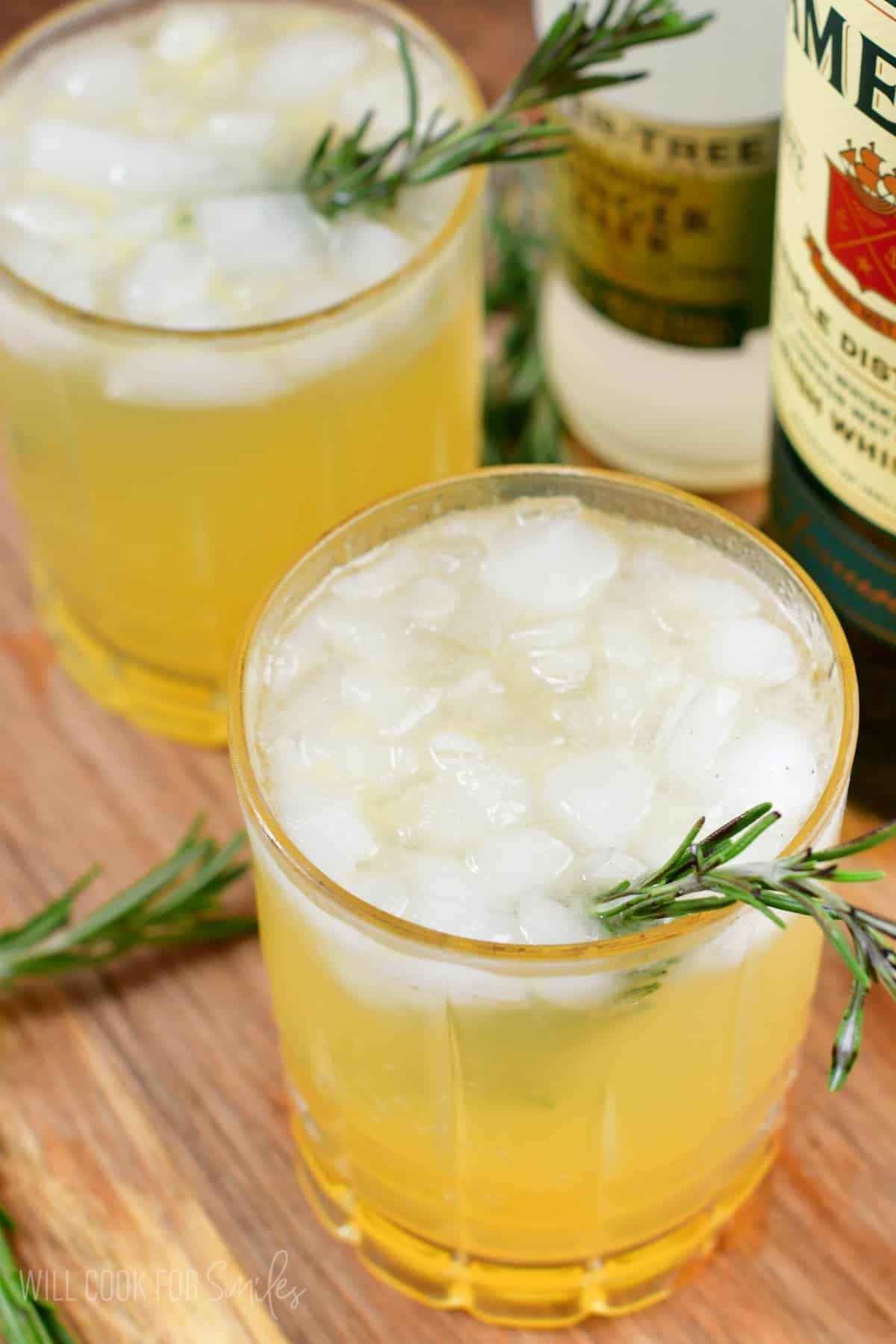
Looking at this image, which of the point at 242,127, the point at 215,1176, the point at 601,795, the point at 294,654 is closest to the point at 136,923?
the point at 215,1176

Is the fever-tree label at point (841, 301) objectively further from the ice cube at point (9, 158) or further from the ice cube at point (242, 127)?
the ice cube at point (9, 158)

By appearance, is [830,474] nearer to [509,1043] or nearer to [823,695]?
[823,695]

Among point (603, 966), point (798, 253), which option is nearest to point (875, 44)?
point (798, 253)

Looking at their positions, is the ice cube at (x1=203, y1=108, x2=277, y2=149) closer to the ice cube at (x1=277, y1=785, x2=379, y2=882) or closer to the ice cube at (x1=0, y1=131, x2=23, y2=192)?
the ice cube at (x1=0, y1=131, x2=23, y2=192)

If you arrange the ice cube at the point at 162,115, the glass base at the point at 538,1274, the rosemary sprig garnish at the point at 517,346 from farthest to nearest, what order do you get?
the rosemary sprig garnish at the point at 517,346 < the ice cube at the point at 162,115 < the glass base at the point at 538,1274

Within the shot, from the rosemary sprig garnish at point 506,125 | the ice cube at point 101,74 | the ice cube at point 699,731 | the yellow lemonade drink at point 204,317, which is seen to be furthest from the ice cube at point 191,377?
the ice cube at point 699,731
